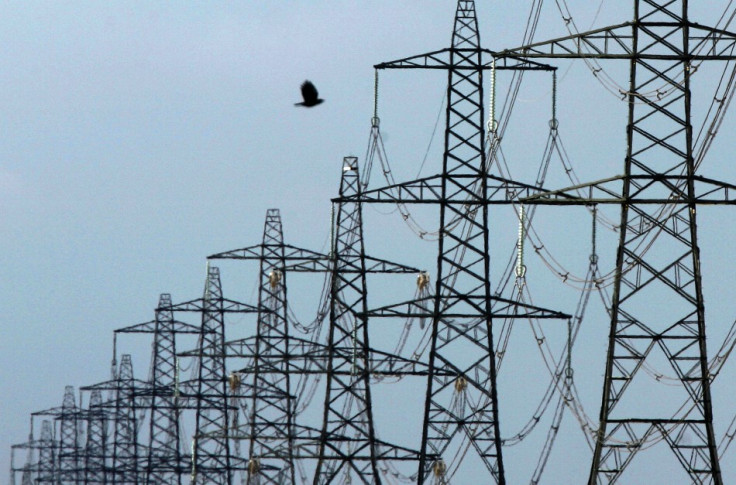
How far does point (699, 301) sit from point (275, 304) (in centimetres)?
3253

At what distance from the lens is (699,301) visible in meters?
43.0

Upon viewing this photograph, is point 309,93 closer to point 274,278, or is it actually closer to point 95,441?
point 274,278

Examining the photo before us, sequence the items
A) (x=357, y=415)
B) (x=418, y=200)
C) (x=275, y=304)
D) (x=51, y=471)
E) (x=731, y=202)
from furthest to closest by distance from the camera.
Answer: (x=51, y=471), (x=275, y=304), (x=357, y=415), (x=418, y=200), (x=731, y=202)

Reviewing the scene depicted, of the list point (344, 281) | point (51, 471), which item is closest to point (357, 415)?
point (344, 281)

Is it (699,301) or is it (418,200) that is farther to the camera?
(418,200)

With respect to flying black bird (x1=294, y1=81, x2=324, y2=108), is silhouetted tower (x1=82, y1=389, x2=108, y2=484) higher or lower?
higher

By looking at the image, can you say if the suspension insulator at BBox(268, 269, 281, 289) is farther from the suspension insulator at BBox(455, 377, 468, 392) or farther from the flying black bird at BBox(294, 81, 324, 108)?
the flying black bird at BBox(294, 81, 324, 108)

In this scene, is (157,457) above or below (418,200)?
above

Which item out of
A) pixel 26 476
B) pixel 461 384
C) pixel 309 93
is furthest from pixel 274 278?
pixel 26 476

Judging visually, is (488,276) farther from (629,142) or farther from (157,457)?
(157,457)

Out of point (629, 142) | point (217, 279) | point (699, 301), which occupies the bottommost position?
point (699, 301)

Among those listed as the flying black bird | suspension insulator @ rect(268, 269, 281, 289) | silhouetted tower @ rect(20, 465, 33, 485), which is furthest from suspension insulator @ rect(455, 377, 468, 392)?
silhouetted tower @ rect(20, 465, 33, 485)

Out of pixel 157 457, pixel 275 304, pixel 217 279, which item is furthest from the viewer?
pixel 157 457

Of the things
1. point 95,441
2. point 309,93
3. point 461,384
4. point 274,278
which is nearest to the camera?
point 309,93
